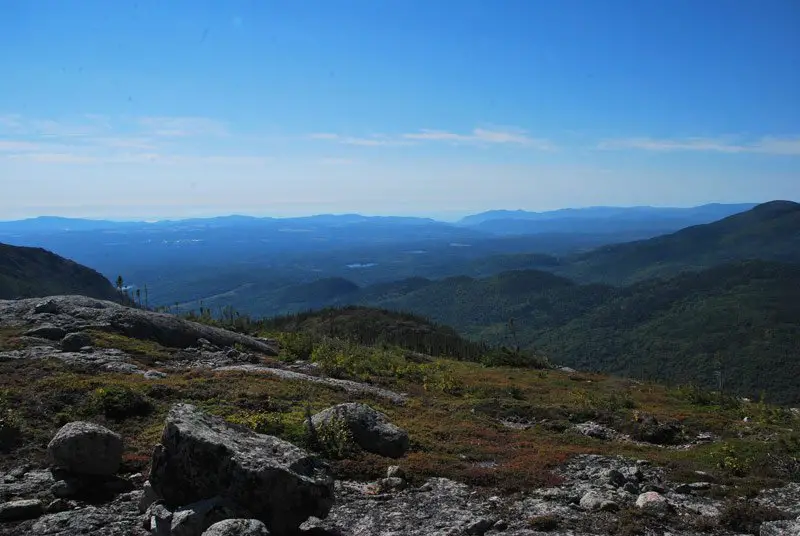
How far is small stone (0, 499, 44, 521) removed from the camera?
41.0 ft

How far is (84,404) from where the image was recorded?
20.5 meters

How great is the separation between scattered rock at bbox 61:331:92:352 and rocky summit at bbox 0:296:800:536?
0.40 feet

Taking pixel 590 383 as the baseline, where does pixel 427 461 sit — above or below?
above

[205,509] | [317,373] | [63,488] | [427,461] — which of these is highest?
Answer: [205,509]

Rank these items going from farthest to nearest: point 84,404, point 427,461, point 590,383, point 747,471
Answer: point 590,383, point 84,404, point 747,471, point 427,461

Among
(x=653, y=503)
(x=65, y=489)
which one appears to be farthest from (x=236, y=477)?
(x=653, y=503)

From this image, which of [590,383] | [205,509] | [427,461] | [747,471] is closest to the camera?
[205,509]

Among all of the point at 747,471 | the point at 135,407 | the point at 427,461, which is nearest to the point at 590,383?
the point at 747,471

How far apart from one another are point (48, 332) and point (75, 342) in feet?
14.1

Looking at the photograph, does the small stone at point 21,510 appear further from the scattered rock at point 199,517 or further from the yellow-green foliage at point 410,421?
the scattered rock at point 199,517

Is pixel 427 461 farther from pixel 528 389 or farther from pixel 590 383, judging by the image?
pixel 590 383

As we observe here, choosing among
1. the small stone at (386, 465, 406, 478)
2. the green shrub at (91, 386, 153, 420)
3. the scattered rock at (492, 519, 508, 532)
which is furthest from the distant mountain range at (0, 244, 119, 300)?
the scattered rock at (492, 519, 508, 532)

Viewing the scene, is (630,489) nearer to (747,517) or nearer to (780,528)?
(747,517)

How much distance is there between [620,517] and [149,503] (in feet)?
37.6
